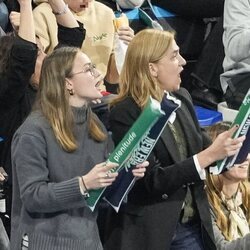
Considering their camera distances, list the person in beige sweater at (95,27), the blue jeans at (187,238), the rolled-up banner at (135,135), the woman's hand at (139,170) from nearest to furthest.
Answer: the rolled-up banner at (135,135) < the woman's hand at (139,170) < the blue jeans at (187,238) < the person in beige sweater at (95,27)

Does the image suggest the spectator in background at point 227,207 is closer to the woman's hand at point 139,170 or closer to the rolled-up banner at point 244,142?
the rolled-up banner at point 244,142

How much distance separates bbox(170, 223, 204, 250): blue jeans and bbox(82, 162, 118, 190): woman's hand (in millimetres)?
674

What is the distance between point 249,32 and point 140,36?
3.82 feet

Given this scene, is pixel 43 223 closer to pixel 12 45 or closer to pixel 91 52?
pixel 12 45

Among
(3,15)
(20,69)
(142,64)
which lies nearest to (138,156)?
(142,64)

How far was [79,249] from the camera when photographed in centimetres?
266

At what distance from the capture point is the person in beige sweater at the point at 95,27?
3871 mm

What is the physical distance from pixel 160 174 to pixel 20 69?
31.2 inches

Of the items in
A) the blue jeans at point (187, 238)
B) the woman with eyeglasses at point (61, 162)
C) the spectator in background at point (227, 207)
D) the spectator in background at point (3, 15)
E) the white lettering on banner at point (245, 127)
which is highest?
the white lettering on banner at point (245, 127)

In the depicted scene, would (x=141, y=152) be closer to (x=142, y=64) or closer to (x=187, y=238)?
(x=142, y=64)

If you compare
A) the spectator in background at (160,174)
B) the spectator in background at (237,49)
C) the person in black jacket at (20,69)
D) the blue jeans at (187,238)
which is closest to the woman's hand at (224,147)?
the spectator in background at (160,174)

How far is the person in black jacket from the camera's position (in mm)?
3141

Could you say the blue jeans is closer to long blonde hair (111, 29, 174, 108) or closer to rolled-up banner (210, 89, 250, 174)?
rolled-up banner (210, 89, 250, 174)

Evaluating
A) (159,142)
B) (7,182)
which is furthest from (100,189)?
(7,182)
